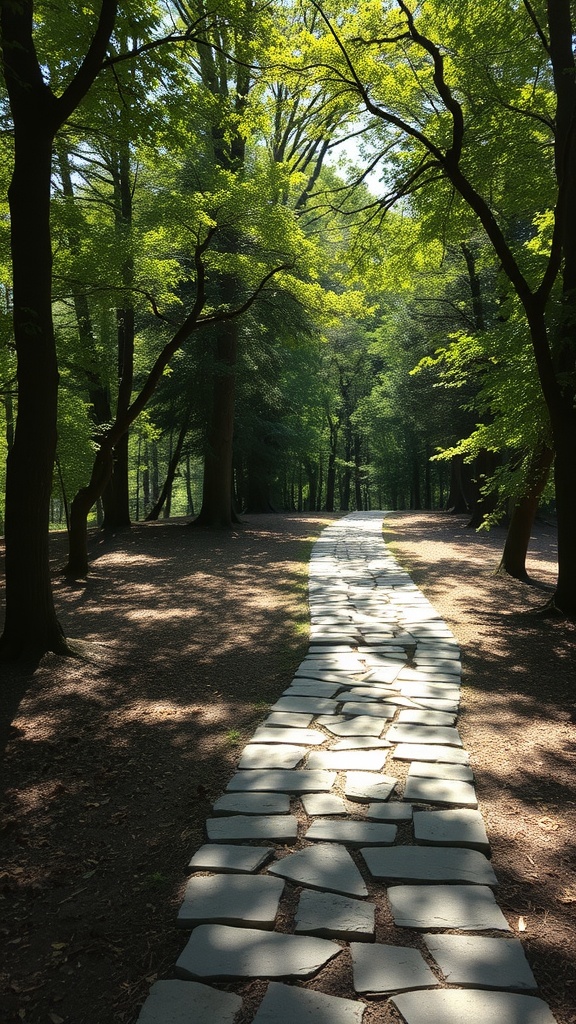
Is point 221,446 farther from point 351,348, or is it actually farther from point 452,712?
point 351,348

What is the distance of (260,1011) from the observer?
73.8 inches

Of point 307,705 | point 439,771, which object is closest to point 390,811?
point 439,771

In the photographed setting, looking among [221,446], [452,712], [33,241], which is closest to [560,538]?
[452,712]

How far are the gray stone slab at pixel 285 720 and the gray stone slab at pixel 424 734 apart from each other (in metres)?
0.57

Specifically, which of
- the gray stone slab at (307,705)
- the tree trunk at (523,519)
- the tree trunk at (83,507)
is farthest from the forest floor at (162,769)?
the tree trunk at (83,507)

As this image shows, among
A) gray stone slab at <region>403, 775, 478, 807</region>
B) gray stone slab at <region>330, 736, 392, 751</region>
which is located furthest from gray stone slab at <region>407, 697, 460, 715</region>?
gray stone slab at <region>403, 775, 478, 807</region>

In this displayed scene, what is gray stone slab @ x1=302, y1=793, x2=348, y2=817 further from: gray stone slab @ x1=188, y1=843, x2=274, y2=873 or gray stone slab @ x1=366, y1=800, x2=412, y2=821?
gray stone slab @ x1=188, y1=843, x2=274, y2=873

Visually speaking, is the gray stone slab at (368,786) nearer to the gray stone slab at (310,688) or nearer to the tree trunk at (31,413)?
the gray stone slab at (310,688)

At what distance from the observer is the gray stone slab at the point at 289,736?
3.94m

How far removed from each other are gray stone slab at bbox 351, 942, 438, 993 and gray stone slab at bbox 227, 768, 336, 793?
3.77 feet

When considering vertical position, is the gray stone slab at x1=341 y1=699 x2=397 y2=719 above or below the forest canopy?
below

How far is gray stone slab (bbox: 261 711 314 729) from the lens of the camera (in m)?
4.21

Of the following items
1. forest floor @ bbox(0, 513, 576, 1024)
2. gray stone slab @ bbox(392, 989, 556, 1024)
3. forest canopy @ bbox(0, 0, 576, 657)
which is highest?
forest canopy @ bbox(0, 0, 576, 657)

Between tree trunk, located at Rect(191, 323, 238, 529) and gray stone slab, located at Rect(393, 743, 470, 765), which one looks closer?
gray stone slab, located at Rect(393, 743, 470, 765)
